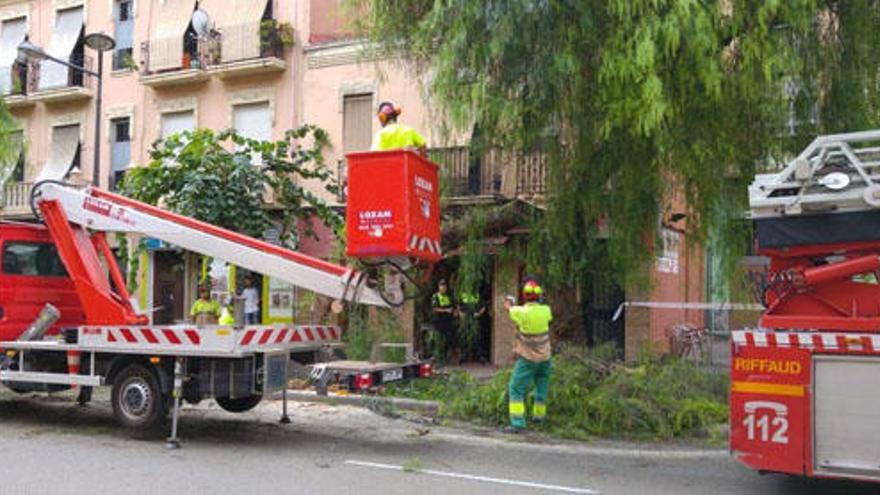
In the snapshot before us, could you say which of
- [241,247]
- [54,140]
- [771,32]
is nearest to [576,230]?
[771,32]

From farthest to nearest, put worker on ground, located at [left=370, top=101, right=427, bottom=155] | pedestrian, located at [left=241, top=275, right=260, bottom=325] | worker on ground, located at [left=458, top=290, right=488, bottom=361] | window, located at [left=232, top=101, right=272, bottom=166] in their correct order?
1. window, located at [left=232, top=101, right=272, bottom=166]
2. pedestrian, located at [left=241, top=275, right=260, bottom=325]
3. worker on ground, located at [left=458, top=290, right=488, bottom=361]
4. worker on ground, located at [left=370, top=101, right=427, bottom=155]

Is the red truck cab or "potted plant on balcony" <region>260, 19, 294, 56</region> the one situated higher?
"potted plant on balcony" <region>260, 19, 294, 56</region>

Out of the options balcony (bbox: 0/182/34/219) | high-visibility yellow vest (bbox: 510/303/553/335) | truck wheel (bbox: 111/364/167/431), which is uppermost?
balcony (bbox: 0/182/34/219)

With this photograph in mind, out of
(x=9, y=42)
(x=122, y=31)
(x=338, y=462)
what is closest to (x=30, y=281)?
(x=338, y=462)

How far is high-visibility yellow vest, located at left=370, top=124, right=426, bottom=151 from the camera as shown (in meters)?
9.10

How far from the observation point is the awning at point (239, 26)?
72.5 ft

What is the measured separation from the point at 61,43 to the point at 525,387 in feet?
65.7

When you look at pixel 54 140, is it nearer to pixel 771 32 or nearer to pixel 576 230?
pixel 576 230

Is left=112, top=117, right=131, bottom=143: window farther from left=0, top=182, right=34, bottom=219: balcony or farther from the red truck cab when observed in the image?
the red truck cab

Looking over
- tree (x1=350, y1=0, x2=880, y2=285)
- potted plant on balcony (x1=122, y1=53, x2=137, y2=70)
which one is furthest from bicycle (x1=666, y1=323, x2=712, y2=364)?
potted plant on balcony (x1=122, y1=53, x2=137, y2=70)

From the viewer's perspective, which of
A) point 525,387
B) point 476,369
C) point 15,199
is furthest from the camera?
point 15,199

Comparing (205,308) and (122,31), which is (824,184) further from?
(122,31)

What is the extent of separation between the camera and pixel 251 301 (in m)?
20.0

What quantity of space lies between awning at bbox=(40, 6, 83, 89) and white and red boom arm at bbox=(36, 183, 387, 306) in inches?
637
